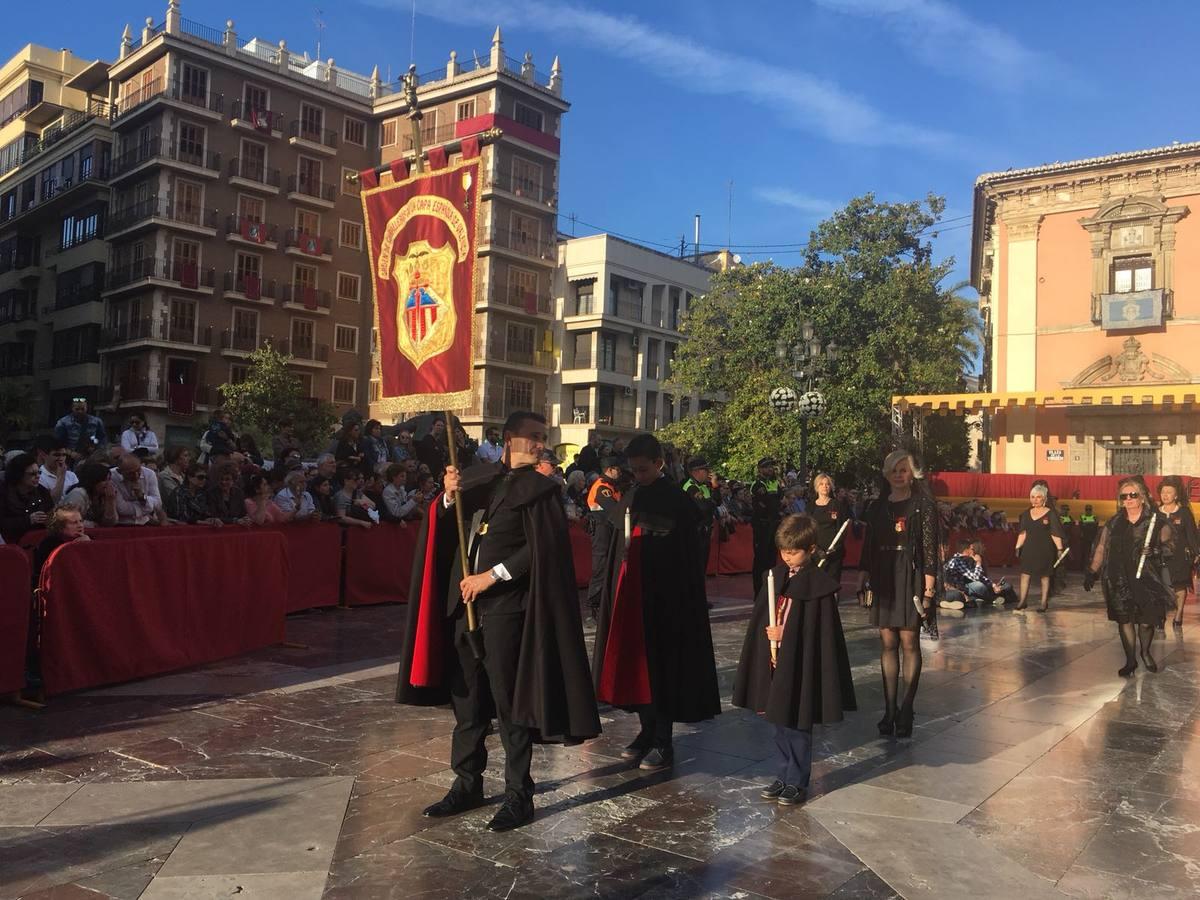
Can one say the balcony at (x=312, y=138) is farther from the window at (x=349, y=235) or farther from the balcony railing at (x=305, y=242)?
the balcony railing at (x=305, y=242)

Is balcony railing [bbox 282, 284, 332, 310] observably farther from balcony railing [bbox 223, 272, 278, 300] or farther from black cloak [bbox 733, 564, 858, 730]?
black cloak [bbox 733, 564, 858, 730]

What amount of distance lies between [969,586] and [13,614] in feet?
41.4

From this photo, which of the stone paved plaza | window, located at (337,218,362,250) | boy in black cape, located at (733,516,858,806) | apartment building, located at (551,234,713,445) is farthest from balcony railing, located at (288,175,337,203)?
boy in black cape, located at (733,516,858,806)

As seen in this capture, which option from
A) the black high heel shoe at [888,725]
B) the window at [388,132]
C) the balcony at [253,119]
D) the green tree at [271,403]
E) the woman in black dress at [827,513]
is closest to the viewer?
the black high heel shoe at [888,725]

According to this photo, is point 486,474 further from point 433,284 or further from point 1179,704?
point 1179,704

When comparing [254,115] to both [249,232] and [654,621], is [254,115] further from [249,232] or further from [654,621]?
[654,621]

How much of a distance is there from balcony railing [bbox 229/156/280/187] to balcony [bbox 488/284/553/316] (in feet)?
34.1

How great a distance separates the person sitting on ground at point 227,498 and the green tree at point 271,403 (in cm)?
2532

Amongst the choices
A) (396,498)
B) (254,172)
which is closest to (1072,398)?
(396,498)

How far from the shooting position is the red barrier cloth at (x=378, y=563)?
11523mm

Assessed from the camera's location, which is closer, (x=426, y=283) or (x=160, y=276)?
(x=426, y=283)

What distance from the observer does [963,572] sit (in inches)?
598

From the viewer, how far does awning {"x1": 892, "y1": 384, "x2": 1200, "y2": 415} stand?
27.7m

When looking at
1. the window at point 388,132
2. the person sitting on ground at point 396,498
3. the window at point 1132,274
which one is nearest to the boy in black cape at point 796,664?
the person sitting on ground at point 396,498
